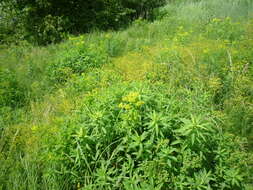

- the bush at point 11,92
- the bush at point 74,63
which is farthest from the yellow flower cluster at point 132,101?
the bush at point 74,63

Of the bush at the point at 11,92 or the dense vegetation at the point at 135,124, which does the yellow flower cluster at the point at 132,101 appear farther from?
the bush at the point at 11,92

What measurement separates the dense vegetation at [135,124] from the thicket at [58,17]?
310 centimetres

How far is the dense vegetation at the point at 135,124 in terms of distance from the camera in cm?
201

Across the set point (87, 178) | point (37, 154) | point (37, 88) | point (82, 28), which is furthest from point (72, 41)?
point (87, 178)

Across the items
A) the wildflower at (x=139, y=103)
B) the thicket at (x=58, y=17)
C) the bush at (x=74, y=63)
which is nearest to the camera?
the wildflower at (x=139, y=103)

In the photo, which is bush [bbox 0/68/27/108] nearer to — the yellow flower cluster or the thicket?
the yellow flower cluster

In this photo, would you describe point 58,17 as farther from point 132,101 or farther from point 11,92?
point 132,101

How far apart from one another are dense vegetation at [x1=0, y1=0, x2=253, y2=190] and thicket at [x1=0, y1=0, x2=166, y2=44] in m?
3.10

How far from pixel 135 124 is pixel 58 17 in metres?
6.23

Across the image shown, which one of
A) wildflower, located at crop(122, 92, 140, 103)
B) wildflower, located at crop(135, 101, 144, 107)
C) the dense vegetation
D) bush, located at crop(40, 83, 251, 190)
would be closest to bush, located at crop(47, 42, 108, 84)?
the dense vegetation

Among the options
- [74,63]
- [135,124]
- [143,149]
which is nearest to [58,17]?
[74,63]

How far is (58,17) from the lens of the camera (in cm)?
729

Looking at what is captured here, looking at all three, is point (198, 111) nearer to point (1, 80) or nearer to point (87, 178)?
point (87, 178)

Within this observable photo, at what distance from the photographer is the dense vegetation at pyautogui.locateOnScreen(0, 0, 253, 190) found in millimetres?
2006
